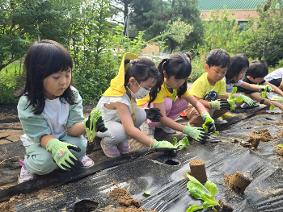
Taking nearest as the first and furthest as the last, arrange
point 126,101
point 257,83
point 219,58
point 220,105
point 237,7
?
point 126,101
point 219,58
point 220,105
point 257,83
point 237,7

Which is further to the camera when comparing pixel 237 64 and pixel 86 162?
pixel 237 64

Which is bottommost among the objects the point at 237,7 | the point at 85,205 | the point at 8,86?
the point at 8,86

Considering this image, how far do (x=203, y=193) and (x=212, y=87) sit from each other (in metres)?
2.09

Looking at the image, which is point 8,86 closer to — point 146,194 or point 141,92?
point 141,92

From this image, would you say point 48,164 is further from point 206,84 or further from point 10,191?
point 206,84

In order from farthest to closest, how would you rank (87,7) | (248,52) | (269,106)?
(248,52) < (87,7) < (269,106)

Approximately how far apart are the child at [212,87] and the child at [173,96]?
0.69ft

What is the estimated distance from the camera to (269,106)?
4.48 meters

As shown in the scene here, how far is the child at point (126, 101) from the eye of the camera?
7.76 ft

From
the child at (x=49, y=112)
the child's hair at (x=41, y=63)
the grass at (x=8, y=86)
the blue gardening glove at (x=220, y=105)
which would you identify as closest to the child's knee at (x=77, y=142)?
the child at (x=49, y=112)

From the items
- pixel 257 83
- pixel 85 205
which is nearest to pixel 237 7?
pixel 257 83

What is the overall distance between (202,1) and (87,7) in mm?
21176

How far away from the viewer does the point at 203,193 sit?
173 centimetres

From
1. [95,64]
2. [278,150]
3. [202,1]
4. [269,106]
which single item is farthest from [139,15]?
[278,150]
